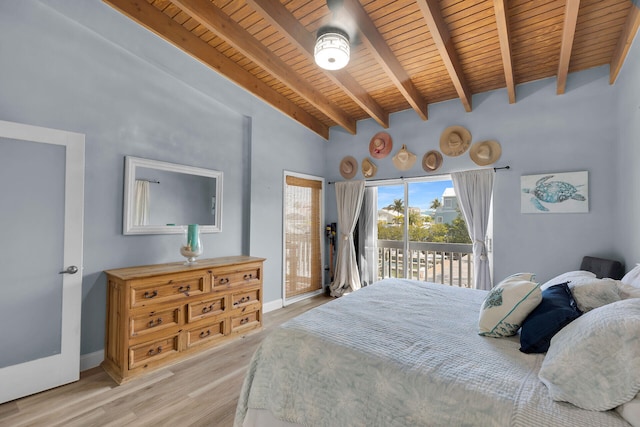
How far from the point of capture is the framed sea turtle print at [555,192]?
3.19m

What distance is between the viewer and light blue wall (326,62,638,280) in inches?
122

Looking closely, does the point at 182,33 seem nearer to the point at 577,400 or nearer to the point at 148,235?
the point at 148,235

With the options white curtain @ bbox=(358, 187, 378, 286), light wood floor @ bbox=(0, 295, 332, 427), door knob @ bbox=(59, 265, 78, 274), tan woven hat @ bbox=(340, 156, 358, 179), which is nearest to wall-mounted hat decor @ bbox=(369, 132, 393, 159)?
tan woven hat @ bbox=(340, 156, 358, 179)

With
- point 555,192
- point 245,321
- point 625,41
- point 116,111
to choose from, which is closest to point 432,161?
point 555,192

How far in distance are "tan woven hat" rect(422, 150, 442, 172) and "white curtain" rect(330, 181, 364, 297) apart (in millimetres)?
1042

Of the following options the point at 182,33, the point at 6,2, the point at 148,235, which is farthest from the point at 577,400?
the point at 6,2

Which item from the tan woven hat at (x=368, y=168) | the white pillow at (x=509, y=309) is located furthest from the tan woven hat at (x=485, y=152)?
the white pillow at (x=509, y=309)

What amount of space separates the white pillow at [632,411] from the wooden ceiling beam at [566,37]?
8.14ft

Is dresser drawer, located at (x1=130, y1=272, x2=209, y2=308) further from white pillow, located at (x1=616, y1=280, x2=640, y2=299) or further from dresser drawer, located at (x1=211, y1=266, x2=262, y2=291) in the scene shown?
white pillow, located at (x1=616, y1=280, x2=640, y2=299)

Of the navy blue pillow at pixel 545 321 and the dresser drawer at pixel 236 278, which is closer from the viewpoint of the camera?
the navy blue pillow at pixel 545 321

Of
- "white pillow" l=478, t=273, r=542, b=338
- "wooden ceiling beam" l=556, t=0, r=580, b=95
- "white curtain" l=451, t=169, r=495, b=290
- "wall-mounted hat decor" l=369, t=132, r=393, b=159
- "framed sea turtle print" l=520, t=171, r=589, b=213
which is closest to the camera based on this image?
"white pillow" l=478, t=273, r=542, b=338

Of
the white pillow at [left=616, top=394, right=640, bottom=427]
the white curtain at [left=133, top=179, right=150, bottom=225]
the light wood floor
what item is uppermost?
the white curtain at [left=133, top=179, right=150, bottom=225]

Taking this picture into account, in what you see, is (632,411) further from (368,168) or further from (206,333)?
(368,168)

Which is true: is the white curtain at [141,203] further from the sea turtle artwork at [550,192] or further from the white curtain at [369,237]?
the sea turtle artwork at [550,192]
